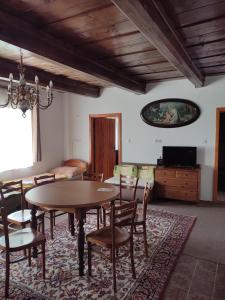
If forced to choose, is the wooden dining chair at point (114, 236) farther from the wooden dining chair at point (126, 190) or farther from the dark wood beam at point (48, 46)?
the dark wood beam at point (48, 46)

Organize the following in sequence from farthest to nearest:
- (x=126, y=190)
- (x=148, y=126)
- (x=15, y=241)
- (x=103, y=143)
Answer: (x=103, y=143)
(x=148, y=126)
(x=126, y=190)
(x=15, y=241)

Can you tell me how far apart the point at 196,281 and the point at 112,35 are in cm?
280

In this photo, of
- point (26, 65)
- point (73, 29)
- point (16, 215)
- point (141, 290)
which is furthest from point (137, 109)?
point (141, 290)

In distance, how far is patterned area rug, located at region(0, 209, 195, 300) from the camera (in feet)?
6.99

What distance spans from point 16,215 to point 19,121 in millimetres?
2865

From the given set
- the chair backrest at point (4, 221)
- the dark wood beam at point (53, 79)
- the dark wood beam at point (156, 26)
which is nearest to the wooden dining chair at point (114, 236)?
the chair backrest at point (4, 221)

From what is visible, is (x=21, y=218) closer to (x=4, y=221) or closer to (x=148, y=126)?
(x=4, y=221)

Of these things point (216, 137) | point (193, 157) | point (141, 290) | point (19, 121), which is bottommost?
→ point (141, 290)

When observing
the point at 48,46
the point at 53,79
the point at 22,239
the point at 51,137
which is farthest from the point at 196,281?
the point at 51,137

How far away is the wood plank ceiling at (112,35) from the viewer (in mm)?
2047

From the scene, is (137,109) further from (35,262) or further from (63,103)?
(35,262)

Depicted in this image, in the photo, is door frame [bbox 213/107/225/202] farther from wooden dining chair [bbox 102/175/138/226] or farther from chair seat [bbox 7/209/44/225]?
chair seat [bbox 7/209/44/225]

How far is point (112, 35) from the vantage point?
268cm

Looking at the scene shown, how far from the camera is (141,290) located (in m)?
2.17
